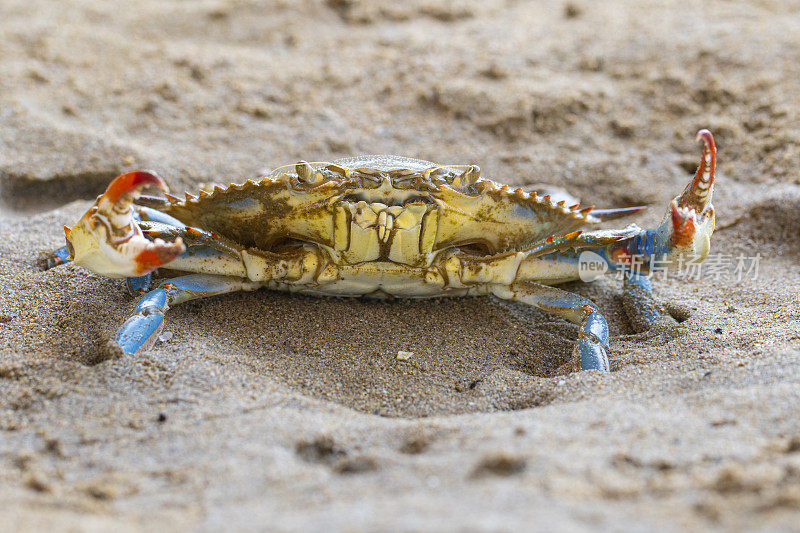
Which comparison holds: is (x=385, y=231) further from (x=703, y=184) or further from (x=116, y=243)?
(x=703, y=184)

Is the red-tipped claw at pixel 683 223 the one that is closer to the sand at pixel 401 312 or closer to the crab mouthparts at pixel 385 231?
the sand at pixel 401 312

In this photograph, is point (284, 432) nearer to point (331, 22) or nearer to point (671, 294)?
point (671, 294)

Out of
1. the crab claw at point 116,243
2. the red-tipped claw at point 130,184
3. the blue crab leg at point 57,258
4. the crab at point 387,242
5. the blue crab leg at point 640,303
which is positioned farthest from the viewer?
the blue crab leg at point 57,258

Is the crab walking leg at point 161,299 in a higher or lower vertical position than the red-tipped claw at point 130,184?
lower

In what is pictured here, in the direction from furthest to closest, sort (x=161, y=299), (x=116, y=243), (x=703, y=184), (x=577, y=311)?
(x=577, y=311)
(x=161, y=299)
(x=703, y=184)
(x=116, y=243)

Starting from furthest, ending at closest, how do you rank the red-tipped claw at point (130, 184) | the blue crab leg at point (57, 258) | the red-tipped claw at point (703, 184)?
the blue crab leg at point (57, 258) < the red-tipped claw at point (703, 184) < the red-tipped claw at point (130, 184)

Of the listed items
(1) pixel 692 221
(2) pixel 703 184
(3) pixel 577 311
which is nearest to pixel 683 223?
(1) pixel 692 221

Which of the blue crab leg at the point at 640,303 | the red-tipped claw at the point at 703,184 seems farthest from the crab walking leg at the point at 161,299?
the red-tipped claw at the point at 703,184

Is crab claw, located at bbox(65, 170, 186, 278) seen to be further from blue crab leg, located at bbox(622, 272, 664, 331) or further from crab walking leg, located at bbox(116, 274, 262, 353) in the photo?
blue crab leg, located at bbox(622, 272, 664, 331)
